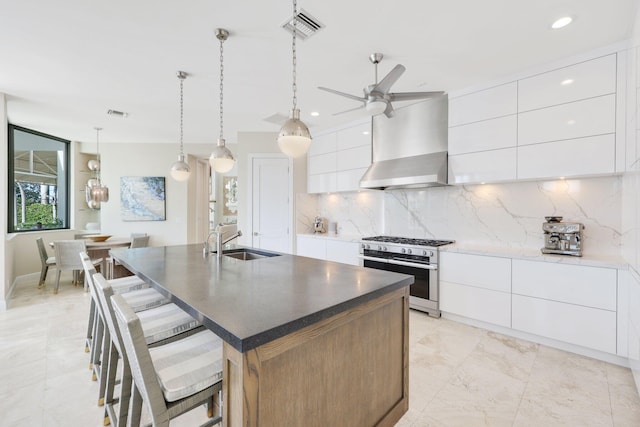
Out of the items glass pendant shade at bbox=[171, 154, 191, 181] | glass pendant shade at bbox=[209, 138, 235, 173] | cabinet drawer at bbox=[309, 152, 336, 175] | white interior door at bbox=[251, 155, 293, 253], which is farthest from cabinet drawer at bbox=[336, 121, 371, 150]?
glass pendant shade at bbox=[171, 154, 191, 181]

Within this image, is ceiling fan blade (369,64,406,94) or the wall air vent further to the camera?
the wall air vent

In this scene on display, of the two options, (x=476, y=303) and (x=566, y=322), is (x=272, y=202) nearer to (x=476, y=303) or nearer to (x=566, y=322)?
(x=476, y=303)

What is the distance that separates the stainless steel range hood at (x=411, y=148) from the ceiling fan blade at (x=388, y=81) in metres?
1.32

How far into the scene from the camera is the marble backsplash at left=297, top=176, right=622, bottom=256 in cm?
273

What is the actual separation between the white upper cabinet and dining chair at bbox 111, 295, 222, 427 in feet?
11.3

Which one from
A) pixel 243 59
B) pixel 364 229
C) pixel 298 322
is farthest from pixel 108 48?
pixel 364 229

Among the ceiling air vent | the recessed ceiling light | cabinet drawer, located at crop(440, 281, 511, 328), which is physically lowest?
cabinet drawer, located at crop(440, 281, 511, 328)

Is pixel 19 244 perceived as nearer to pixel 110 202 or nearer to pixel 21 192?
pixel 21 192

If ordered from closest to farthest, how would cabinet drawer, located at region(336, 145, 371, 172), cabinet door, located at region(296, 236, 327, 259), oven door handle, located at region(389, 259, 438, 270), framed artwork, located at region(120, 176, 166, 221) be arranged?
1. oven door handle, located at region(389, 259, 438, 270)
2. cabinet drawer, located at region(336, 145, 371, 172)
3. cabinet door, located at region(296, 236, 327, 259)
4. framed artwork, located at region(120, 176, 166, 221)

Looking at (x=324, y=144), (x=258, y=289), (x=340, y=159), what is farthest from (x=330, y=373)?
(x=324, y=144)

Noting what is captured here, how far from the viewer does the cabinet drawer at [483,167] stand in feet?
9.61

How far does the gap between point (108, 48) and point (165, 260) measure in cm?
190

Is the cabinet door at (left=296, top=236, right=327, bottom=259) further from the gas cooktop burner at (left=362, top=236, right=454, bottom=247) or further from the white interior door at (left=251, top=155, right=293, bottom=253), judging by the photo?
the gas cooktop burner at (left=362, top=236, right=454, bottom=247)

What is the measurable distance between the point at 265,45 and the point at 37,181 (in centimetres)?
552
